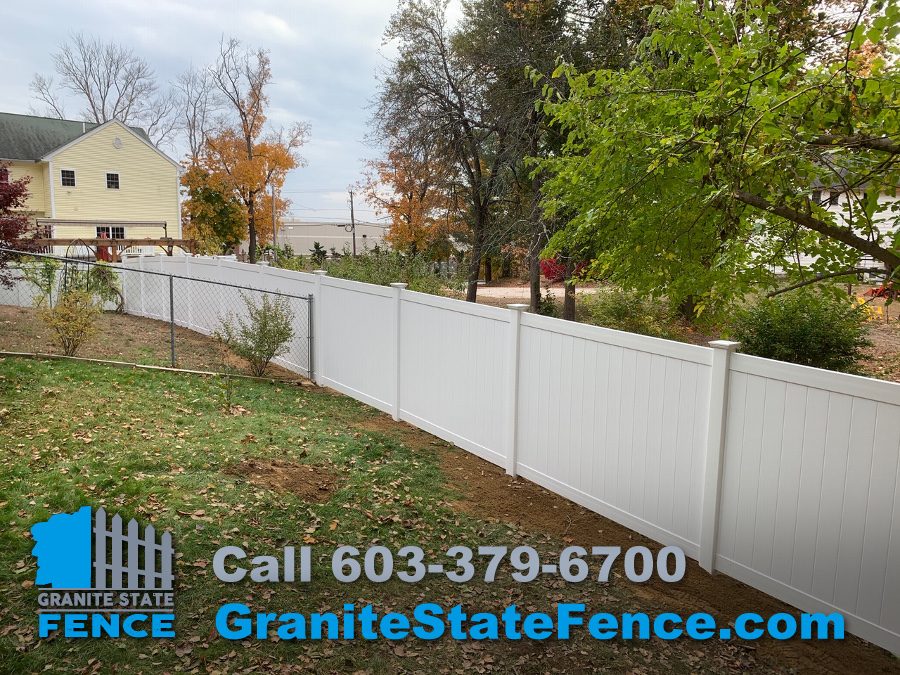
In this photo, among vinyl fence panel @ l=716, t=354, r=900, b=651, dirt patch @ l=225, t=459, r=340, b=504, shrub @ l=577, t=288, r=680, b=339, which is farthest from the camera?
shrub @ l=577, t=288, r=680, b=339

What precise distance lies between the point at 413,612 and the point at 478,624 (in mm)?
383

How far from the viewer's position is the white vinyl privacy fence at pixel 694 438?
152 inches

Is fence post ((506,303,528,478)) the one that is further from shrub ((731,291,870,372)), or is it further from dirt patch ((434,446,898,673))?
shrub ((731,291,870,372))

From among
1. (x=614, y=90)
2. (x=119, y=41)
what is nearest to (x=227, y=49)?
(x=119, y=41)

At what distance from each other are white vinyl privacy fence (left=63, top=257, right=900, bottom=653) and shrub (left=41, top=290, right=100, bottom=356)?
487cm

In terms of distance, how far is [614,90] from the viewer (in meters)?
6.93

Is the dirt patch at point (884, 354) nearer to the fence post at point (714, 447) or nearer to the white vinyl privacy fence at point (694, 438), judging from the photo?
the white vinyl privacy fence at point (694, 438)

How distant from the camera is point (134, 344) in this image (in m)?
11.4

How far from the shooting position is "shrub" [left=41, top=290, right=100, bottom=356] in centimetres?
967

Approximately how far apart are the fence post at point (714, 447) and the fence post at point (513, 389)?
203 cm

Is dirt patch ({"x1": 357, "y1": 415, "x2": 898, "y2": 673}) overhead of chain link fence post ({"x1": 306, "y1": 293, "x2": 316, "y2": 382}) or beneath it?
beneath

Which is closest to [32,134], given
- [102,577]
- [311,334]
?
[311,334]

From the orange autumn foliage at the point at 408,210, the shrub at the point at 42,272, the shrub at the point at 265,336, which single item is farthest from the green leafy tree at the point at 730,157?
the orange autumn foliage at the point at 408,210

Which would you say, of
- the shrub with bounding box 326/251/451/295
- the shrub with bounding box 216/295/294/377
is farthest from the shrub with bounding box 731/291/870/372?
the shrub with bounding box 216/295/294/377
